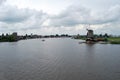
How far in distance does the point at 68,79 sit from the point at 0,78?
44.5 feet

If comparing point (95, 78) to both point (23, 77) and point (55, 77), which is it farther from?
point (23, 77)

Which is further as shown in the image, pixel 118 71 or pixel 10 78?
pixel 118 71

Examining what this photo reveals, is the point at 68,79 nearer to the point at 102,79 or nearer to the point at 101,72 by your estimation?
the point at 102,79

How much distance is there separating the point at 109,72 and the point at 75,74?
7.79m

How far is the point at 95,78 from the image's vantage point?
125 feet

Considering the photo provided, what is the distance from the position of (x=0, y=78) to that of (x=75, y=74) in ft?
50.4

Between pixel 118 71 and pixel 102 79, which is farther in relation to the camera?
pixel 118 71

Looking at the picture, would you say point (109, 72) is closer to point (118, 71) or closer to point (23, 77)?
point (118, 71)

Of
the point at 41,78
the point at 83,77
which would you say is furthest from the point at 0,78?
the point at 83,77

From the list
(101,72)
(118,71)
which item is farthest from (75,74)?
(118,71)

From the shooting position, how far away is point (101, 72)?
43.5m

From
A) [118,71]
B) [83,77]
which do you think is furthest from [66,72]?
[118,71]

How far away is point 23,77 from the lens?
39.6m

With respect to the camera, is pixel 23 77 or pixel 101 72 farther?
pixel 101 72
